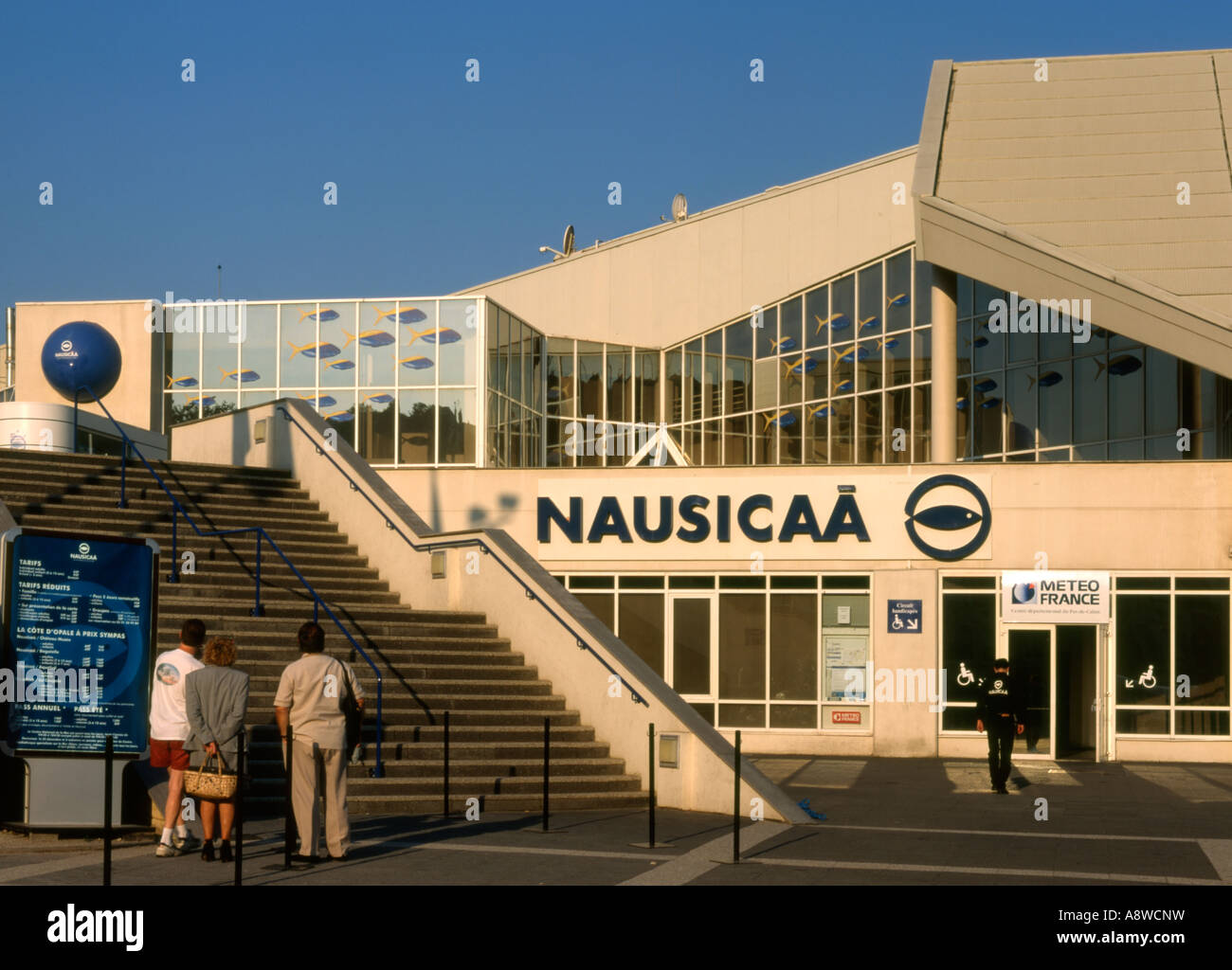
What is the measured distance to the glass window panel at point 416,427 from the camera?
34.6m

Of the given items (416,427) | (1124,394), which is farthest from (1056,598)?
(416,427)

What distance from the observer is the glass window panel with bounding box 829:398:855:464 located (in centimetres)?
3491

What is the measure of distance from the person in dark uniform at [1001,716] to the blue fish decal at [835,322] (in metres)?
17.3

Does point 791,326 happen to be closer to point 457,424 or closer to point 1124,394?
point 457,424

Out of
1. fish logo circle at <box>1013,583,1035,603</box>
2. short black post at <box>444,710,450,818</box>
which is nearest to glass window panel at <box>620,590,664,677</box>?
fish logo circle at <box>1013,583,1035,603</box>

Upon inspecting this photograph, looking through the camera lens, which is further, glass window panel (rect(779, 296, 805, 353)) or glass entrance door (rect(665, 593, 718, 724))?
glass window panel (rect(779, 296, 805, 353))

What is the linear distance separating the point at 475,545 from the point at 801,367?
60.9ft

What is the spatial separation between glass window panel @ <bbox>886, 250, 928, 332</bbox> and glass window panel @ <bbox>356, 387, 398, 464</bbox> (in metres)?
11.1

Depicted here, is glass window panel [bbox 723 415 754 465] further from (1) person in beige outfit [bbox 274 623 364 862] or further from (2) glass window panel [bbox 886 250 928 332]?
(1) person in beige outfit [bbox 274 623 364 862]

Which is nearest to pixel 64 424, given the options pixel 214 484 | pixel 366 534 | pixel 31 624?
pixel 214 484

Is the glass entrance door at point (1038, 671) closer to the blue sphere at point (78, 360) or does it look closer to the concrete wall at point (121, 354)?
the blue sphere at point (78, 360)

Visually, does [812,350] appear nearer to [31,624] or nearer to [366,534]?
[366,534]

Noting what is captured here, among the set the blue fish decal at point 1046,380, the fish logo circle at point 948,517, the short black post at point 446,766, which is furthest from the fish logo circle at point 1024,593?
the short black post at point 446,766

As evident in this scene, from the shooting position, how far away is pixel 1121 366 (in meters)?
29.6
